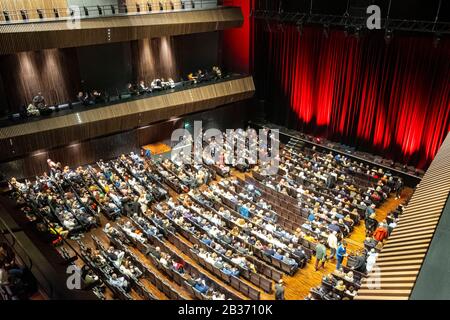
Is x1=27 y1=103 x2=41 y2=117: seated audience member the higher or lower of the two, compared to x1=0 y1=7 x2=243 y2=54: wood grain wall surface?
lower

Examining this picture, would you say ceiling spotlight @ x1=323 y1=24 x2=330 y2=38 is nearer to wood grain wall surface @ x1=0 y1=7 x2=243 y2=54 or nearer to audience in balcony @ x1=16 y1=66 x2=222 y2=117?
wood grain wall surface @ x1=0 y1=7 x2=243 y2=54

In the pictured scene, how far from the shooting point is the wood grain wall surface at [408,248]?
5.24 meters

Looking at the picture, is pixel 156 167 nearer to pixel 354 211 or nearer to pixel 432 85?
pixel 354 211

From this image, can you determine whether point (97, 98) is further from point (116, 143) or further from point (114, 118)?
point (116, 143)

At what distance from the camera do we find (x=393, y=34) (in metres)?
14.5

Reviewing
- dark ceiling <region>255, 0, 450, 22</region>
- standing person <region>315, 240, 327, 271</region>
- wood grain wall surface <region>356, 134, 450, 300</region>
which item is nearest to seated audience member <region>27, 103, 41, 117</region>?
standing person <region>315, 240, 327, 271</region>

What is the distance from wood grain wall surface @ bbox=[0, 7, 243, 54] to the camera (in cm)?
1280

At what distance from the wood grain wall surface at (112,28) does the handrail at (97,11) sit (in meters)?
0.27

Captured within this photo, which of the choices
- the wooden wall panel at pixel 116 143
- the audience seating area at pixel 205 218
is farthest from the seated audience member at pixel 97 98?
the audience seating area at pixel 205 218

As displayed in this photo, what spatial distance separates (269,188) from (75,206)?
6.52 meters

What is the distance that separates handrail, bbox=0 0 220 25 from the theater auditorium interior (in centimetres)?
9

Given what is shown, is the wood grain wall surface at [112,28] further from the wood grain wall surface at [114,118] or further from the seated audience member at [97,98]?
the wood grain wall surface at [114,118]

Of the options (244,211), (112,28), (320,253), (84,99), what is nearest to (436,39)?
(320,253)

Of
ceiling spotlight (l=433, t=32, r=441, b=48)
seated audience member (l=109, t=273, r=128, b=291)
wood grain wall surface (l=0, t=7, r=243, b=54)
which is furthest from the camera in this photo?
wood grain wall surface (l=0, t=7, r=243, b=54)
